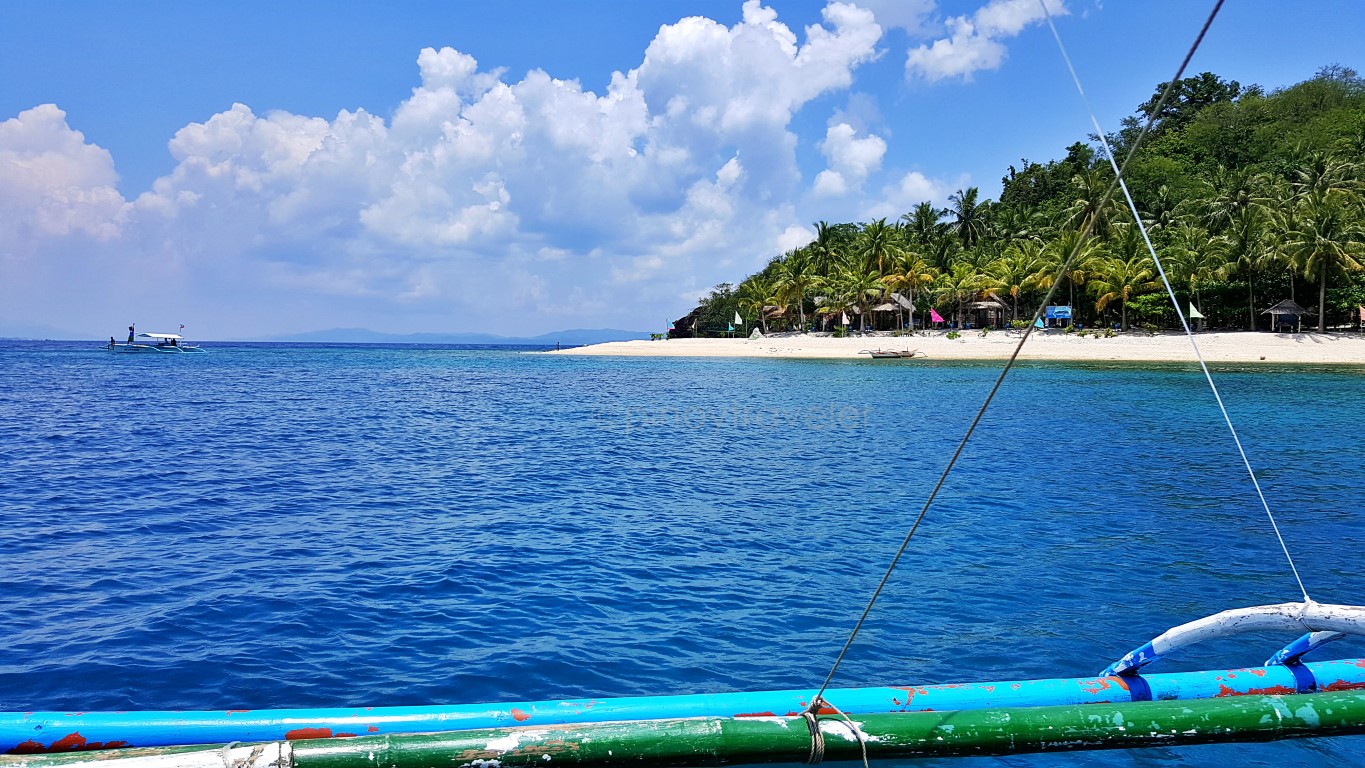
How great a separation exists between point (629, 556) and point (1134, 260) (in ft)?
212

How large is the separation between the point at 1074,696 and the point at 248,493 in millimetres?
14682

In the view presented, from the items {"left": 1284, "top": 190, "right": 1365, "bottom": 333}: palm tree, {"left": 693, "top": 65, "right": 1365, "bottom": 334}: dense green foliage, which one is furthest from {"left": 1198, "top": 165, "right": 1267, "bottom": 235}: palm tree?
{"left": 1284, "top": 190, "right": 1365, "bottom": 333}: palm tree

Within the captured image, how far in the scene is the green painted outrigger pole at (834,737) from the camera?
3.46 metres

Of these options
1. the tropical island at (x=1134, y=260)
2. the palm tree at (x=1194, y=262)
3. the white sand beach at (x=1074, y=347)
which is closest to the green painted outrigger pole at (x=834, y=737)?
the tropical island at (x=1134, y=260)

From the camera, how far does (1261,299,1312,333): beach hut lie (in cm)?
5722

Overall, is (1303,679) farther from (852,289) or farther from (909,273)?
(852,289)

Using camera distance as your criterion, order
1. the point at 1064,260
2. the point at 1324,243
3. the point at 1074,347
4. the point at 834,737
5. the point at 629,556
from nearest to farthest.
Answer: the point at 834,737, the point at 629,556, the point at 1324,243, the point at 1074,347, the point at 1064,260

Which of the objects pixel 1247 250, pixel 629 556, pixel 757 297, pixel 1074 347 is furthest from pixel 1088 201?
pixel 629 556

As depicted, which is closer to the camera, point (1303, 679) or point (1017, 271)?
point (1303, 679)

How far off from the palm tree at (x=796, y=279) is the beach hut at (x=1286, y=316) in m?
41.6

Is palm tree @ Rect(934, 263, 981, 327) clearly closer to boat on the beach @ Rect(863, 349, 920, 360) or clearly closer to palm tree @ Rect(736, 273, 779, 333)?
boat on the beach @ Rect(863, 349, 920, 360)

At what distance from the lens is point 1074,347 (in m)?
63.1

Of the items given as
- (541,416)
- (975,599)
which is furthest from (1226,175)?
(975,599)

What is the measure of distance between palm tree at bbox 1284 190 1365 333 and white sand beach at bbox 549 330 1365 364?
11.9 feet
